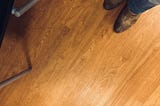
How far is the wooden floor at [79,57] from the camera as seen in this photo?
4.64ft

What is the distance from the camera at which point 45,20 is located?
146 cm

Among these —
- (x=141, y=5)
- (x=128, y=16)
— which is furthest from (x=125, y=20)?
(x=141, y=5)

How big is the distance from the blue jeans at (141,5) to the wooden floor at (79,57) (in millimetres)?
192

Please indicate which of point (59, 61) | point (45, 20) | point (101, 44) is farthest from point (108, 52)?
point (45, 20)

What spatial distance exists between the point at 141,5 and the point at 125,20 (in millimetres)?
264

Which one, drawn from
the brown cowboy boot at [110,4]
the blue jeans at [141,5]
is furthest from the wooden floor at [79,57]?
the blue jeans at [141,5]

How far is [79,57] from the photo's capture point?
1455 mm

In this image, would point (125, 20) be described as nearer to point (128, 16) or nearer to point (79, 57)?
point (128, 16)

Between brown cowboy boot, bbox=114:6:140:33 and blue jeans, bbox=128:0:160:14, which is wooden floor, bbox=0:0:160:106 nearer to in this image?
brown cowboy boot, bbox=114:6:140:33

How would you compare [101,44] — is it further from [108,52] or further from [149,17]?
[149,17]

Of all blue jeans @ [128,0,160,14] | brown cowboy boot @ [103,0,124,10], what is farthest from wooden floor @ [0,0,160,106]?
blue jeans @ [128,0,160,14]

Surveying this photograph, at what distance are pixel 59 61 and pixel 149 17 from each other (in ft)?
1.69

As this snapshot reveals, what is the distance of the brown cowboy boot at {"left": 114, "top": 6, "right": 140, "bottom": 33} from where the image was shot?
1.32m

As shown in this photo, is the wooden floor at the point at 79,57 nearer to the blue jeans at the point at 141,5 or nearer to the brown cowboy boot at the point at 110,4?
the brown cowboy boot at the point at 110,4
